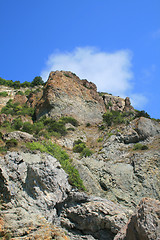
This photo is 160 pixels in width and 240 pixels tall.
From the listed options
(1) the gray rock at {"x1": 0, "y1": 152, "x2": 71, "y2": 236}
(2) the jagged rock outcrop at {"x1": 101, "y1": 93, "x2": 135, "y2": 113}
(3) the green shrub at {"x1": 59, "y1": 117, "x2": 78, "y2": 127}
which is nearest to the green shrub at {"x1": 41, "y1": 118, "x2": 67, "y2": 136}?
(3) the green shrub at {"x1": 59, "y1": 117, "x2": 78, "y2": 127}

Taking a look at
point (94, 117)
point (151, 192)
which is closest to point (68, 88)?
point (94, 117)

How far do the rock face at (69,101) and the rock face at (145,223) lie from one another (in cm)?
3563

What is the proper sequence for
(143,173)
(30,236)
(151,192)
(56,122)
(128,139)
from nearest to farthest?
(30,236) < (151,192) < (143,173) < (128,139) < (56,122)

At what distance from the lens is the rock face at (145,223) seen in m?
9.27

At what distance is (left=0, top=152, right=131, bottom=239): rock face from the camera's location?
51.6 ft

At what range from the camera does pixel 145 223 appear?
9.59 metres

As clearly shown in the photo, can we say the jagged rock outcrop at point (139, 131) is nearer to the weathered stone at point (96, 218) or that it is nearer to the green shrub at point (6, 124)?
the weathered stone at point (96, 218)

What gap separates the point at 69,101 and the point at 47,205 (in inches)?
1318

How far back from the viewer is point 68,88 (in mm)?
52969

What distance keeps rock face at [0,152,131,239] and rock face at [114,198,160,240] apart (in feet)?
21.1

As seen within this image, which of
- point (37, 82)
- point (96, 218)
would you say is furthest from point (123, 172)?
point (37, 82)

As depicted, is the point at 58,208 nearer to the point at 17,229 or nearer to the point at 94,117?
the point at 17,229

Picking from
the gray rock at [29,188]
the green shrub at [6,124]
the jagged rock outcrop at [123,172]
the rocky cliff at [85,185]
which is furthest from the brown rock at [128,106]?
the gray rock at [29,188]

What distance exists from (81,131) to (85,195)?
75.2 feet
